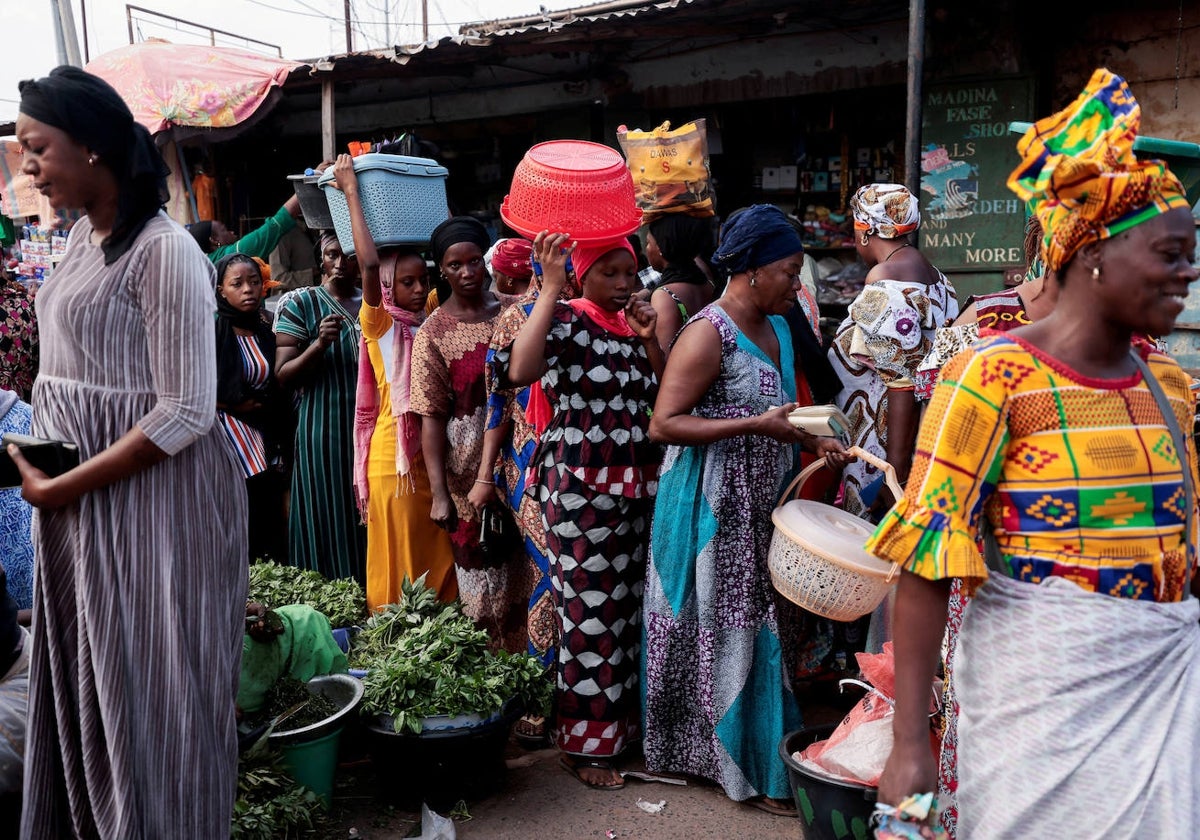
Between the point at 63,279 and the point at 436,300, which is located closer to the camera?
the point at 63,279

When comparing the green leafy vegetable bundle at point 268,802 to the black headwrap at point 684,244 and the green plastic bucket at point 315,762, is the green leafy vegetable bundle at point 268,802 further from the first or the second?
the black headwrap at point 684,244

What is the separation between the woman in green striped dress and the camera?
5.18 meters

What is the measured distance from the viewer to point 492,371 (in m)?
3.85

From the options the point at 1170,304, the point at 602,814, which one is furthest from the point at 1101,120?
the point at 602,814

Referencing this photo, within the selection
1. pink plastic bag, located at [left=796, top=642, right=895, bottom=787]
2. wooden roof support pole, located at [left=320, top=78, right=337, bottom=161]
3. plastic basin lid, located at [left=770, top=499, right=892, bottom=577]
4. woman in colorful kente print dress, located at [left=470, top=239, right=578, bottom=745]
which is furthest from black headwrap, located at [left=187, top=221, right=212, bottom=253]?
pink plastic bag, located at [left=796, top=642, right=895, bottom=787]

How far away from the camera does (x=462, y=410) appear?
460 centimetres

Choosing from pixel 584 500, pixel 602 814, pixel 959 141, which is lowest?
pixel 602 814

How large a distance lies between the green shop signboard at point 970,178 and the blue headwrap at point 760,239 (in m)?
4.12

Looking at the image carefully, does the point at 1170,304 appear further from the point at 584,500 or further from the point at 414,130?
the point at 414,130

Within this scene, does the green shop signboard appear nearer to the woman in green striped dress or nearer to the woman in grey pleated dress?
the woman in green striped dress

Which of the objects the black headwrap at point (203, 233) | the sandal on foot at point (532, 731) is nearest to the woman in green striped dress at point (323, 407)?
the sandal on foot at point (532, 731)

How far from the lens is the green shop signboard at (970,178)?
7043 mm

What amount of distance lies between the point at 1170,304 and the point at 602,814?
2.72 meters

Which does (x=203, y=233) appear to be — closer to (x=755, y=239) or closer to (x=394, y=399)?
(x=394, y=399)
